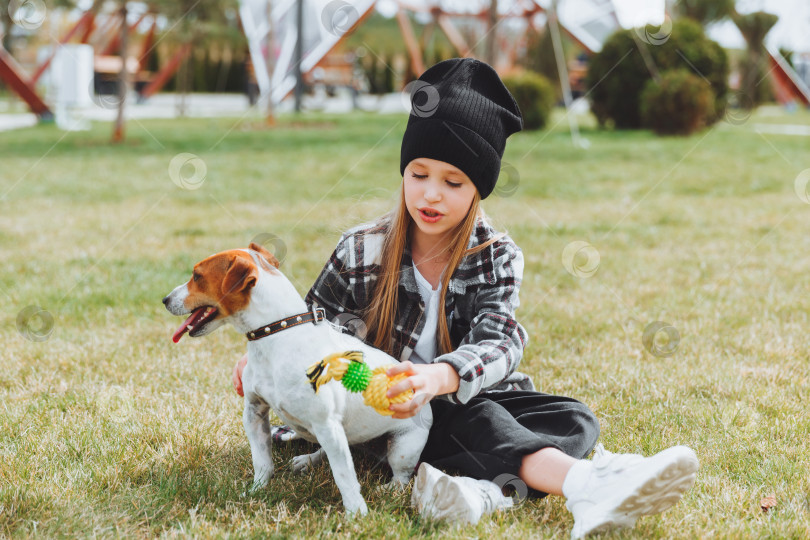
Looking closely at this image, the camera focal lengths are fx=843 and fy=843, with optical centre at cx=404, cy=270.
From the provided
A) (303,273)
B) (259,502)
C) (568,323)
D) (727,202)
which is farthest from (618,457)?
(727,202)

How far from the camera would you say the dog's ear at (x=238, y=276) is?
217 centimetres

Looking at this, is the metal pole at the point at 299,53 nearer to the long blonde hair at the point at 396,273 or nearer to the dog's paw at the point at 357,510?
the long blonde hair at the point at 396,273

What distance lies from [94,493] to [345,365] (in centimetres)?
94

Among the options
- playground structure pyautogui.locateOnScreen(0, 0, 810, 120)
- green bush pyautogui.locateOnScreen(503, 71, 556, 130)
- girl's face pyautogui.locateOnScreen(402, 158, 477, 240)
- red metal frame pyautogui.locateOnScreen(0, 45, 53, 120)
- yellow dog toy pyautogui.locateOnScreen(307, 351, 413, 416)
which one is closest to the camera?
yellow dog toy pyautogui.locateOnScreen(307, 351, 413, 416)

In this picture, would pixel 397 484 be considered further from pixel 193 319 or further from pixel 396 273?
pixel 193 319

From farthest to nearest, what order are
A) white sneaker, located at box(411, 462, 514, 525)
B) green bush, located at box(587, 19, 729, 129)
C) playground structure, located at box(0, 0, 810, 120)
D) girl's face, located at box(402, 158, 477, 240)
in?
playground structure, located at box(0, 0, 810, 120) < green bush, located at box(587, 19, 729, 129) < girl's face, located at box(402, 158, 477, 240) < white sneaker, located at box(411, 462, 514, 525)

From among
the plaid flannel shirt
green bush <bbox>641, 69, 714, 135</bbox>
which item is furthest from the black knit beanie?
green bush <bbox>641, 69, 714, 135</bbox>

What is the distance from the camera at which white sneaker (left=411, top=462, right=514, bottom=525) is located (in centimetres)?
228

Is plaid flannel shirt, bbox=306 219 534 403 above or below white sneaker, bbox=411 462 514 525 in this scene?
above

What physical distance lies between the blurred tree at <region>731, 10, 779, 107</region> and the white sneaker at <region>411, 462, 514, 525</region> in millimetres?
22018

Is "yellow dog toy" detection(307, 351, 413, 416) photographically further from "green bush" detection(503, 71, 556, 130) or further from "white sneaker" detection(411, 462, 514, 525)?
"green bush" detection(503, 71, 556, 130)

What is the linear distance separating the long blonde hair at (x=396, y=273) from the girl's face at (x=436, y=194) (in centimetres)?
10

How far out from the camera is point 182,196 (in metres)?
8.12

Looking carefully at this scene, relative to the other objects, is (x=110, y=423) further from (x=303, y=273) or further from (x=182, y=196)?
(x=182, y=196)
